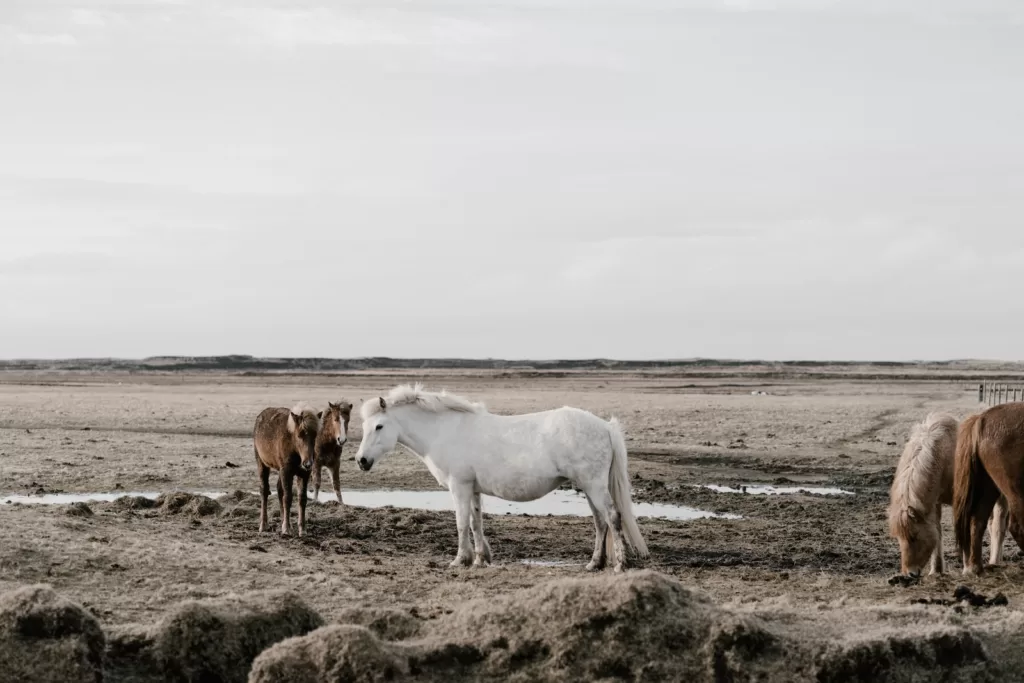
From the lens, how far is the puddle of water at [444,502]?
16.0 meters

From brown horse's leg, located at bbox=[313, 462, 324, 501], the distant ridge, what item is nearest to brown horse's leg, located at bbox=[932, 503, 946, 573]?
brown horse's leg, located at bbox=[313, 462, 324, 501]

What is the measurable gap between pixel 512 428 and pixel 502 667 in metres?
5.17

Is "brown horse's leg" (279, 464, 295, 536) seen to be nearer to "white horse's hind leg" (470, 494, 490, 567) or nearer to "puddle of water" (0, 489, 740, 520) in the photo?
"puddle of water" (0, 489, 740, 520)

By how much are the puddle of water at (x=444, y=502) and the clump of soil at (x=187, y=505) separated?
5.52 ft

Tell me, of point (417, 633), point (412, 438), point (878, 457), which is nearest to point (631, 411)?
point (878, 457)

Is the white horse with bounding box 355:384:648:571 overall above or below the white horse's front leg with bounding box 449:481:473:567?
above

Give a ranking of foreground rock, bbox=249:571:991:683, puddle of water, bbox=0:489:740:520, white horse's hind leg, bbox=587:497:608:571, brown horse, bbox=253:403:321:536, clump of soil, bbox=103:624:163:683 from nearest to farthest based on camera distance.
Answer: foreground rock, bbox=249:571:991:683 < clump of soil, bbox=103:624:163:683 < white horse's hind leg, bbox=587:497:608:571 < brown horse, bbox=253:403:321:536 < puddle of water, bbox=0:489:740:520

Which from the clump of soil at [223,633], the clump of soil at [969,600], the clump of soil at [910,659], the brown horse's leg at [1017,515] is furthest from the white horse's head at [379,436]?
the brown horse's leg at [1017,515]

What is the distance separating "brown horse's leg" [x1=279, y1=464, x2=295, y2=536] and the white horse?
75.1 inches

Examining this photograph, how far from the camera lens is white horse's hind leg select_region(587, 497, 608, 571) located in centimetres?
1109

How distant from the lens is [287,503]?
1353 cm

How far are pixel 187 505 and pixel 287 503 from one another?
1.89 m

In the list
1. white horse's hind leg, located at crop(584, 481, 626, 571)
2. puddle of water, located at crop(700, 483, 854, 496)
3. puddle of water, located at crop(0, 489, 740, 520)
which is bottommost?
puddle of water, located at crop(0, 489, 740, 520)

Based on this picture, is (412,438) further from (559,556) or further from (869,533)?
(869,533)
